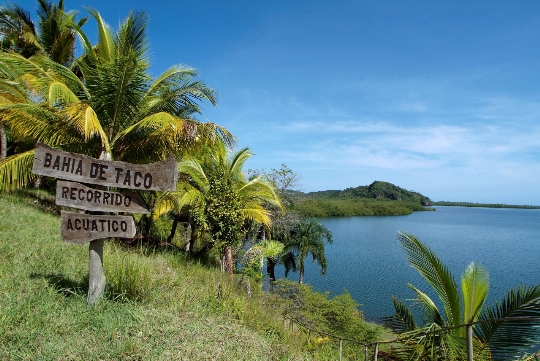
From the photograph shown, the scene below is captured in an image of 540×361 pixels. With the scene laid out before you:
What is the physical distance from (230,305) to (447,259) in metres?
37.9

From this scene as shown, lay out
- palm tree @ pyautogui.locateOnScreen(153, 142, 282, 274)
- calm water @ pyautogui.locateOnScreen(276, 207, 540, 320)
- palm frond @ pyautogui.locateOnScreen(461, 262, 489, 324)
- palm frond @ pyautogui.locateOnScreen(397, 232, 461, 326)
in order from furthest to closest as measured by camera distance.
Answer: calm water @ pyautogui.locateOnScreen(276, 207, 540, 320) < palm tree @ pyautogui.locateOnScreen(153, 142, 282, 274) < palm frond @ pyautogui.locateOnScreen(461, 262, 489, 324) < palm frond @ pyautogui.locateOnScreen(397, 232, 461, 326)

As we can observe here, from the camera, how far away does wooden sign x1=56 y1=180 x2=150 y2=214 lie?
3.83 m

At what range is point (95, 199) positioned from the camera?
13.0 feet

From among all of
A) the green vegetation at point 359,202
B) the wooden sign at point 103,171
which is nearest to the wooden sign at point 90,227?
the wooden sign at point 103,171

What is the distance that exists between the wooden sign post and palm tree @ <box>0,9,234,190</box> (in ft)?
12.1

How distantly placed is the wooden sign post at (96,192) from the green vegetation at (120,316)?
1.41 feet

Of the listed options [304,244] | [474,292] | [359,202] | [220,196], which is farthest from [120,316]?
[359,202]

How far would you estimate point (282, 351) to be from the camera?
12.7ft

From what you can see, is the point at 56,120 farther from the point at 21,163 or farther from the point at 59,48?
the point at 59,48

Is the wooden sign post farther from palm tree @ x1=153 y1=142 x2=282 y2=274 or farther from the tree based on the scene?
the tree

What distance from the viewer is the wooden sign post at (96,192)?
149 inches

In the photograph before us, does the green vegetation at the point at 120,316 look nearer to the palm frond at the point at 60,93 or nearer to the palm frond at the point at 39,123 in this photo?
the palm frond at the point at 60,93

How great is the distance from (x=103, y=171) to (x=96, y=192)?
0.80ft

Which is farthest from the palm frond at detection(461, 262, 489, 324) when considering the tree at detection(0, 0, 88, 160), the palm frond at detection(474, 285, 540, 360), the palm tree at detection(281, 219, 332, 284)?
the palm tree at detection(281, 219, 332, 284)
